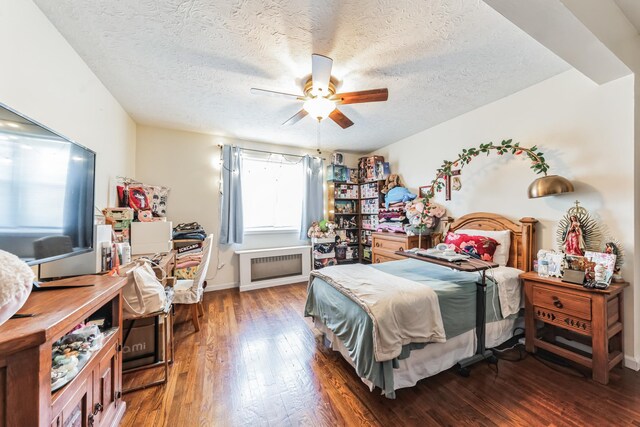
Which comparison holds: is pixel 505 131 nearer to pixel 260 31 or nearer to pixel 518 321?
pixel 518 321

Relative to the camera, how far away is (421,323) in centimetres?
158

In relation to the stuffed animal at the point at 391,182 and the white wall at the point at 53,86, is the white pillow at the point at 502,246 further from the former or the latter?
the white wall at the point at 53,86

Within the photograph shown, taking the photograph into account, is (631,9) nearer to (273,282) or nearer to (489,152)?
(489,152)

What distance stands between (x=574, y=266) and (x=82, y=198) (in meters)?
3.51

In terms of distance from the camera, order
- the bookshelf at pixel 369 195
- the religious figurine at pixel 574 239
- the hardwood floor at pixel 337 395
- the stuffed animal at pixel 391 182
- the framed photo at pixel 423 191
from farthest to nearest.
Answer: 1. the bookshelf at pixel 369 195
2. the stuffed animal at pixel 391 182
3. the framed photo at pixel 423 191
4. the religious figurine at pixel 574 239
5. the hardwood floor at pixel 337 395

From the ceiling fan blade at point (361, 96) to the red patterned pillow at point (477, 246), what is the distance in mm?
1730

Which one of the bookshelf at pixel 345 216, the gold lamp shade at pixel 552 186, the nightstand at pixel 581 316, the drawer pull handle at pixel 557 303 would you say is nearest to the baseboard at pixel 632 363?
the nightstand at pixel 581 316

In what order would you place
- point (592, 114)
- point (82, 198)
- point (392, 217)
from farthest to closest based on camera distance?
1. point (392, 217)
2. point (592, 114)
3. point (82, 198)

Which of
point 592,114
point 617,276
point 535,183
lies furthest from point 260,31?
point 617,276

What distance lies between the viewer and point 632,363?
1.79 m

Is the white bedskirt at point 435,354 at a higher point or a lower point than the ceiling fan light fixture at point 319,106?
lower

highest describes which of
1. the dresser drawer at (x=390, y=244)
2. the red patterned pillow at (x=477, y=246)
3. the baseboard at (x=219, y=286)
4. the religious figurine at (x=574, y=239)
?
the religious figurine at (x=574, y=239)

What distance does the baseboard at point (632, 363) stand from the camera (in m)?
1.78

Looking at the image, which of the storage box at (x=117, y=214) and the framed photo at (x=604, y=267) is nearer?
the framed photo at (x=604, y=267)
